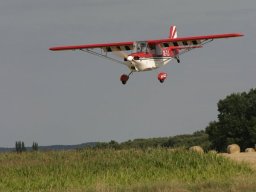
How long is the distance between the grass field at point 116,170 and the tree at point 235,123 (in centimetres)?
2402

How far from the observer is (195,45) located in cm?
5250

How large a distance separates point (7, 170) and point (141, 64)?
492 inches

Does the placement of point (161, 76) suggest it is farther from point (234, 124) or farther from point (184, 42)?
point (234, 124)

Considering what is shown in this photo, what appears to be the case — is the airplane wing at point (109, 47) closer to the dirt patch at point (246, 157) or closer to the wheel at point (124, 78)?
the wheel at point (124, 78)

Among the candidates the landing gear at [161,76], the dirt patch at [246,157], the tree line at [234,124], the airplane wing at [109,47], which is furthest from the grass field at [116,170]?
the tree line at [234,124]

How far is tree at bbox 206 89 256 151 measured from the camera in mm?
65688

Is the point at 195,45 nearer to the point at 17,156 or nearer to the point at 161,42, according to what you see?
the point at 161,42

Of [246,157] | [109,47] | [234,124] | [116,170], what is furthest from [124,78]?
[234,124]

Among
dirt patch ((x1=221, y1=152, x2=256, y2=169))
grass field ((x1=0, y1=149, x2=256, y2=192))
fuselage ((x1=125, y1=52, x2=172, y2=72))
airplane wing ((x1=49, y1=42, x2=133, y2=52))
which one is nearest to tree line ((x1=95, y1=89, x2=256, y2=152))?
airplane wing ((x1=49, y1=42, x2=133, y2=52))

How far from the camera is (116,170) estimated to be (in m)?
38.4

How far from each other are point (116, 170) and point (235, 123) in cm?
3097

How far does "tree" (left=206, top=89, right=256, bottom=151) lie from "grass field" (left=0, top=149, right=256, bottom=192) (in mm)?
24016

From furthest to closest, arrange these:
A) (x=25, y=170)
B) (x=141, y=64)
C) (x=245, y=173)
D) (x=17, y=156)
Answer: (x=141, y=64), (x=17, y=156), (x=25, y=170), (x=245, y=173)

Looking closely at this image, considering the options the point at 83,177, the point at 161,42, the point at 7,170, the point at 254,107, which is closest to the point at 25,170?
the point at 7,170
